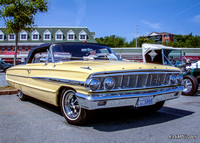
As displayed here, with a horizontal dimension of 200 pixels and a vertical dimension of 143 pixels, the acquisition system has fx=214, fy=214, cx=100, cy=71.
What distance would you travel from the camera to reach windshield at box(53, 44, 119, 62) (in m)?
4.54

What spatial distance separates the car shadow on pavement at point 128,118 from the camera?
3.59 m

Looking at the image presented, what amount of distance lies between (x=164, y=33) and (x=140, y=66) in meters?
108

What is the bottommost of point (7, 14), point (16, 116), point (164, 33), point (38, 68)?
point (16, 116)

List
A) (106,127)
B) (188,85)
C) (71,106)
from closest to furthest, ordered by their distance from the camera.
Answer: (106,127) → (71,106) → (188,85)

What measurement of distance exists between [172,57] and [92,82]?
24.0 ft

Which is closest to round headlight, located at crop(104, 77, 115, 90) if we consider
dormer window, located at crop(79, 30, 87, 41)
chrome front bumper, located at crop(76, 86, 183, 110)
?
chrome front bumper, located at crop(76, 86, 183, 110)

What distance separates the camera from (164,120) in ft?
13.0

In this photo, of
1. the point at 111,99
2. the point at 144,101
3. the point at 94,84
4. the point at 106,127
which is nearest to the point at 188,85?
the point at 144,101

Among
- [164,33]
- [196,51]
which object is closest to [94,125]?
[196,51]

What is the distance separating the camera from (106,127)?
3.53 metres

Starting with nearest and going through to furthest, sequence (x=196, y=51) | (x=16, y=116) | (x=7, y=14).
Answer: (x=16, y=116) → (x=7, y=14) → (x=196, y=51)

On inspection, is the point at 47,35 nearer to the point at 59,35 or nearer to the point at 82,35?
the point at 59,35

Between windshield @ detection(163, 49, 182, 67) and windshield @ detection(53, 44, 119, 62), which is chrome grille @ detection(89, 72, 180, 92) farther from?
windshield @ detection(163, 49, 182, 67)

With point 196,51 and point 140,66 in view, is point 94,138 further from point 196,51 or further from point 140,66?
point 196,51
